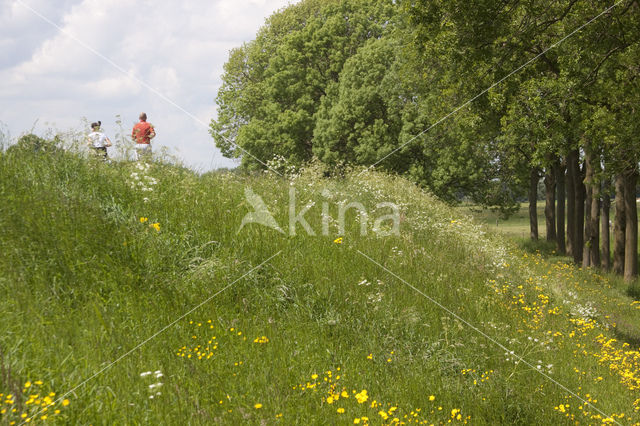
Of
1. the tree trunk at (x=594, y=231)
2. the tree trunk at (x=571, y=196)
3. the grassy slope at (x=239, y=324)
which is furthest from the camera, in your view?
the tree trunk at (x=571, y=196)

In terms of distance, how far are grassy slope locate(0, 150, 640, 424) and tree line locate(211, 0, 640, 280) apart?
19.0 feet

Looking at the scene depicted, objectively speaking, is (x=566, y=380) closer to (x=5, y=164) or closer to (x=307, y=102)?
→ (x=5, y=164)

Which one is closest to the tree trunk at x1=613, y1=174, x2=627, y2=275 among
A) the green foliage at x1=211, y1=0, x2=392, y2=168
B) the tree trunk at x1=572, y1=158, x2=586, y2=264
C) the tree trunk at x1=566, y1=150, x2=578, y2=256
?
the tree trunk at x1=572, y1=158, x2=586, y2=264

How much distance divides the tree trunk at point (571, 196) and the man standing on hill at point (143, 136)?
1507 cm

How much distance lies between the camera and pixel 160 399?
3496 mm

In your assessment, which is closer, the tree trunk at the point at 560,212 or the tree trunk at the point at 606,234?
the tree trunk at the point at 606,234

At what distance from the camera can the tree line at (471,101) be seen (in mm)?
10562

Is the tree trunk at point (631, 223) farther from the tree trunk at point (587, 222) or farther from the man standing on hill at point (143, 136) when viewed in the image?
the man standing on hill at point (143, 136)

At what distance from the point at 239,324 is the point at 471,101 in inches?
393

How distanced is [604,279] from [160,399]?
15.9 meters

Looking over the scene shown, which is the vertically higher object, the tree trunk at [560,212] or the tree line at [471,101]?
the tree line at [471,101]

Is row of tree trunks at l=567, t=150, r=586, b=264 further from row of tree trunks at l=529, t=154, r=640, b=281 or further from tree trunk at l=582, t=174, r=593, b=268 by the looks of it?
tree trunk at l=582, t=174, r=593, b=268

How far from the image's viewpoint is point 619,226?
16.1 m

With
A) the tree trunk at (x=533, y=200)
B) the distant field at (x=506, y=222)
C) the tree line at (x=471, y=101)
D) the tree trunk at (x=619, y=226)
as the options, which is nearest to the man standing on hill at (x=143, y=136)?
the tree line at (x=471, y=101)
